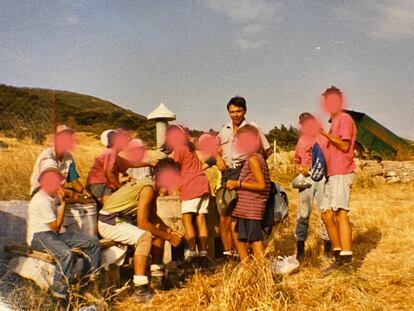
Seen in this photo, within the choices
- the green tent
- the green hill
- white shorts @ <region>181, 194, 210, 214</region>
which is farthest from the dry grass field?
the green tent

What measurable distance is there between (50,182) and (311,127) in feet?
8.54

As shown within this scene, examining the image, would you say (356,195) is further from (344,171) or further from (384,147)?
(344,171)

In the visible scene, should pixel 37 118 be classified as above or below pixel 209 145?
above

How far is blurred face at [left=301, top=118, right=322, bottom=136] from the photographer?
15.8 feet

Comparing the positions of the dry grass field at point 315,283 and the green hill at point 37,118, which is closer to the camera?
the dry grass field at point 315,283

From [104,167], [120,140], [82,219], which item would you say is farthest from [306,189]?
[82,219]

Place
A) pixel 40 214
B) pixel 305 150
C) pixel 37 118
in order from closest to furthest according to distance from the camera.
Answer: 1. pixel 40 214
2. pixel 305 150
3. pixel 37 118

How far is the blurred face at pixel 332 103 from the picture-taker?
15.3 feet

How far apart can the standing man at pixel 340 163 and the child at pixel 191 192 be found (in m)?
1.28

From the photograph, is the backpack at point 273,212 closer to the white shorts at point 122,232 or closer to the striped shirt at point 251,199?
the striped shirt at point 251,199

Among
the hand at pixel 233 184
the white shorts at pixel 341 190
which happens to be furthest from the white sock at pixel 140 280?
the white shorts at pixel 341 190

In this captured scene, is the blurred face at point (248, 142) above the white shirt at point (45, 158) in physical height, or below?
above

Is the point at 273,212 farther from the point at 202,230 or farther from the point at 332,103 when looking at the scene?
the point at 332,103

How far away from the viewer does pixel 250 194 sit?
4.51 m
